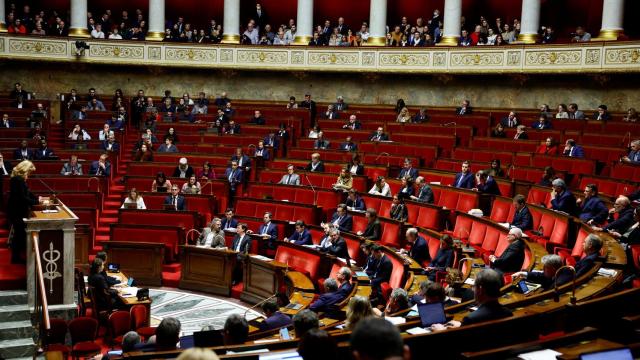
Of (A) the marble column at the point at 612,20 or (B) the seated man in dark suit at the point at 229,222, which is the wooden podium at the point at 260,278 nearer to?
(B) the seated man in dark suit at the point at 229,222

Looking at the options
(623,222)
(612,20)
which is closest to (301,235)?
(623,222)

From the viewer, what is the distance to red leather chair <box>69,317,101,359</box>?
7.27 meters

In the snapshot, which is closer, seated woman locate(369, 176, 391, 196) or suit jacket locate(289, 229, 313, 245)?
suit jacket locate(289, 229, 313, 245)

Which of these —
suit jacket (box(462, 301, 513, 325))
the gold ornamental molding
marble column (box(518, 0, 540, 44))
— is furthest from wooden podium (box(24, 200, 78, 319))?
marble column (box(518, 0, 540, 44))

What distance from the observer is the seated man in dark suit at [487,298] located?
14.5ft

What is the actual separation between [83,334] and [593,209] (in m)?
6.33

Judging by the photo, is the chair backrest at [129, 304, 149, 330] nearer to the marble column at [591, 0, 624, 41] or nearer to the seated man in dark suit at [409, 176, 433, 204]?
the seated man in dark suit at [409, 176, 433, 204]

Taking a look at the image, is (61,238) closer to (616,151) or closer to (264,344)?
(264,344)

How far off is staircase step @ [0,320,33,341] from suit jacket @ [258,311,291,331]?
111 inches

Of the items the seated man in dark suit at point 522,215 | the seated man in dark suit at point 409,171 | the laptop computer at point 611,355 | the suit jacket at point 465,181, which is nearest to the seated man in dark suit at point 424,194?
the suit jacket at point 465,181

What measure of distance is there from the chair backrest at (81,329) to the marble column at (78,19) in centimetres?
1487

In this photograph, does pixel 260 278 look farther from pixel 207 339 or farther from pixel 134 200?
pixel 207 339

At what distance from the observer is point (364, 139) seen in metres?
16.2

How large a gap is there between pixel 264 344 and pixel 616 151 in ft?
31.8
